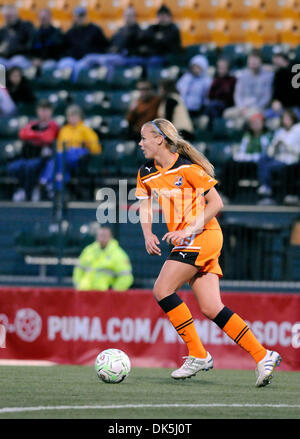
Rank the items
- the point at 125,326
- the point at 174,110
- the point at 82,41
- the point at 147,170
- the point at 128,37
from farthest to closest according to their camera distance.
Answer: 1. the point at 82,41
2. the point at 128,37
3. the point at 174,110
4. the point at 125,326
5. the point at 147,170

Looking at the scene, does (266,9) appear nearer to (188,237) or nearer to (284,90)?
(284,90)

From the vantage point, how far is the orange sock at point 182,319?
296 inches

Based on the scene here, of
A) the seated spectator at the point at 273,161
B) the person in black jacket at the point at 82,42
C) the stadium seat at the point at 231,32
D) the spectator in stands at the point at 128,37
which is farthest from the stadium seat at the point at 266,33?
the seated spectator at the point at 273,161

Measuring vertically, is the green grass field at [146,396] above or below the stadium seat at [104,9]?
below

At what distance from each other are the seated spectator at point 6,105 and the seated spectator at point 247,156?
164 inches

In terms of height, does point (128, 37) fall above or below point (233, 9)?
below

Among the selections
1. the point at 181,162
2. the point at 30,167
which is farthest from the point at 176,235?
the point at 30,167

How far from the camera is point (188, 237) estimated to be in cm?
747

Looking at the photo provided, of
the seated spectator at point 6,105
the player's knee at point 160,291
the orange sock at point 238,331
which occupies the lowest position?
the orange sock at point 238,331

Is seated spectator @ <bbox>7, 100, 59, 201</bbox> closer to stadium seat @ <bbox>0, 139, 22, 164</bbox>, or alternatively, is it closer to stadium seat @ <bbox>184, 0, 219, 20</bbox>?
stadium seat @ <bbox>0, 139, 22, 164</bbox>

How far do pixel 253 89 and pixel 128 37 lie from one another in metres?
3.05

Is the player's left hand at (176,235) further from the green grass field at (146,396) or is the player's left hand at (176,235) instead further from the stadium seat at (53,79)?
the stadium seat at (53,79)

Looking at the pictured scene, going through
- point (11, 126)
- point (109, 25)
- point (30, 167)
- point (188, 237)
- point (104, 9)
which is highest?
point (104, 9)

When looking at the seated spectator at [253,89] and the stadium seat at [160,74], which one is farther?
the stadium seat at [160,74]
